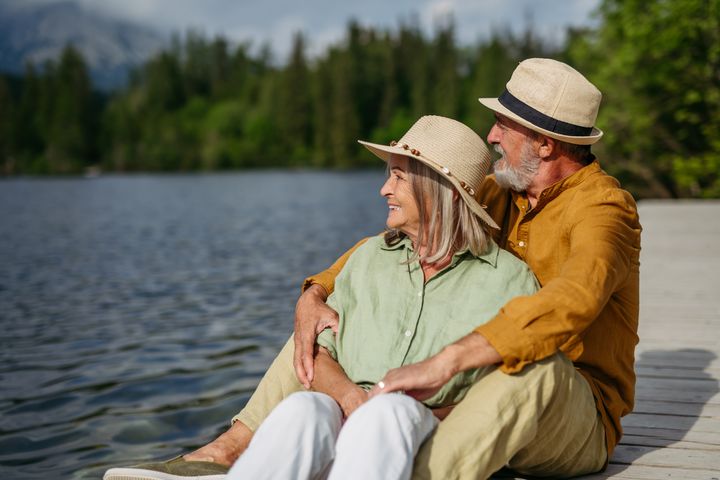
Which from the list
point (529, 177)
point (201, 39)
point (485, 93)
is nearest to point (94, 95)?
point (201, 39)

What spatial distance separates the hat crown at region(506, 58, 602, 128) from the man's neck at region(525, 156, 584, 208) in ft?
0.54

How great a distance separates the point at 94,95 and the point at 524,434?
352 ft

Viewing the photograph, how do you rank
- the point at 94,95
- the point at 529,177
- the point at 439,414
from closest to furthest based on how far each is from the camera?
the point at 439,414 → the point at 529,177 → the point at 94,95

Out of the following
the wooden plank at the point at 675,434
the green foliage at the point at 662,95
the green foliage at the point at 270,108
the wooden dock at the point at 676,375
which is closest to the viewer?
the wooden dock at the point at 676,375

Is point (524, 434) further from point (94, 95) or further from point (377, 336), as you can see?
point (94, 95)

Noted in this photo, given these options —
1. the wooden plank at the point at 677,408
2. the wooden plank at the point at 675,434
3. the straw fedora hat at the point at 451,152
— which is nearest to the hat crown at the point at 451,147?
the straw fedora hat at the point at 451,152

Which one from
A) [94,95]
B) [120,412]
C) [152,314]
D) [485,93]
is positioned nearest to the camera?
[120,412]

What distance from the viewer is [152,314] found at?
9773 millimetres

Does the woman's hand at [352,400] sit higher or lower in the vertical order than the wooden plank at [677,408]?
higher

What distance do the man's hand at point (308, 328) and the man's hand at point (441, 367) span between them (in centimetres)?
46

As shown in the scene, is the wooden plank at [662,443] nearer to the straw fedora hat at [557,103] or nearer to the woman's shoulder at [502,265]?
the woman's shoulder at [502,265]

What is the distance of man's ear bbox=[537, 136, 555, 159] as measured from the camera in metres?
3.06

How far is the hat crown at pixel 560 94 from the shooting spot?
296cm

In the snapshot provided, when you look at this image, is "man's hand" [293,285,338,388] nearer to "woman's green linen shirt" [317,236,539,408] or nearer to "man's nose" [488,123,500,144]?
"woman's green linen shirt" [317,236,539,408]
